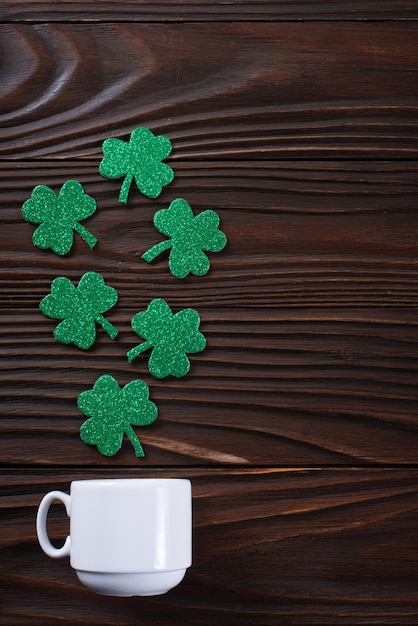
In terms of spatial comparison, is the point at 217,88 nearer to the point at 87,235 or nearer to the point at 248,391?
the point at 87,235

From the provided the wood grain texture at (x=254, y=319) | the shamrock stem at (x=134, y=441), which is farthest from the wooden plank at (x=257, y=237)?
the shamrock stem at (x=134, y=441)

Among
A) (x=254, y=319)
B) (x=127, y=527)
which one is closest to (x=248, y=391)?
(x=254, y=319)

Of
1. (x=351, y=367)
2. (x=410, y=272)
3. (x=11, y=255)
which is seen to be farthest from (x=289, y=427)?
(x=11, y=255)

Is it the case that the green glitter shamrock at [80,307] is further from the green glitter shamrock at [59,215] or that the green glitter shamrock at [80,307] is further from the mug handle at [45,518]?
the mug handle at [45,518]

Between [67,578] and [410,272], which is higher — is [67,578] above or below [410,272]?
below

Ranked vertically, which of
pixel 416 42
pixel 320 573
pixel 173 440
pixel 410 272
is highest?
pixel 416 42

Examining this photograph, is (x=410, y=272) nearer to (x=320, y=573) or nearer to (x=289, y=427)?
(x=289, y=427)
